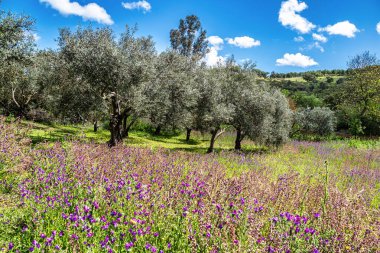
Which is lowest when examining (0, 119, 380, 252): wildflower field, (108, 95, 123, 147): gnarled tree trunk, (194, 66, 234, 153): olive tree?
(0, 119, 380, 252): wildflower field

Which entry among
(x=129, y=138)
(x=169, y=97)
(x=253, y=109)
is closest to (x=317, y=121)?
(x=253, y=109)

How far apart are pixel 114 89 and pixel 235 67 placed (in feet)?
42.1

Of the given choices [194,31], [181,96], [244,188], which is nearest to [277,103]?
[181,96]

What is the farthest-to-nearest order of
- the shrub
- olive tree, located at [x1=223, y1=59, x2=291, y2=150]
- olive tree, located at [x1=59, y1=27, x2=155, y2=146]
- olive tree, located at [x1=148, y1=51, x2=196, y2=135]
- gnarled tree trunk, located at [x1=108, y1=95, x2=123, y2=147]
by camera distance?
the shrub, olive tree, located at [x1=223, y1=59, x2=291, y2=150], olive tree, located at [x1=148, y1=51, x2=196, y2=135], gnarled tree trunk, located at [x1=108, y1=95, x2=123, y2=147], olive tree, located at [x1=59, y1=27, x2=155, y2=146]

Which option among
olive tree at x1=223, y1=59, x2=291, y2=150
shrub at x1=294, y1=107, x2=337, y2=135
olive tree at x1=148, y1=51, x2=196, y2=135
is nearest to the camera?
olive tree at x1=148, y1=51, x2=196, y2=135

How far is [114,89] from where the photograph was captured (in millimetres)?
17656

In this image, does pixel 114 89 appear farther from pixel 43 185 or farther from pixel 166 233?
pixel 166 233

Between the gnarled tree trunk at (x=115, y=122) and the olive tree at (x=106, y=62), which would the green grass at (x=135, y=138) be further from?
the olive tree at (x=106, y=62)

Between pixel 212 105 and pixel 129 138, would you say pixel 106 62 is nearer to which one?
pixel 212 105

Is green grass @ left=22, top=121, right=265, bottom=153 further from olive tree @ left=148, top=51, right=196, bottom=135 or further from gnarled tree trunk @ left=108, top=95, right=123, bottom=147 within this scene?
olive tree @ left=148, top=51, right=196, bottom=135

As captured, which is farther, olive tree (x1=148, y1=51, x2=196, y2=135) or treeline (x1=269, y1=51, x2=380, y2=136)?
Answer: treeline (x1=269, y1=51, x2=380, y2=136)

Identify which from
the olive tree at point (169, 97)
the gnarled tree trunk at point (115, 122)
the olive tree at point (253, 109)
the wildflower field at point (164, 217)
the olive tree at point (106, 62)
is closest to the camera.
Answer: the wildflower field at point (164, 217)

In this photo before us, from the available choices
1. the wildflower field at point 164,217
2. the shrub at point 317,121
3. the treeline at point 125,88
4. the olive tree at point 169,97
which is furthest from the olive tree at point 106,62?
the shrub at point 317,121

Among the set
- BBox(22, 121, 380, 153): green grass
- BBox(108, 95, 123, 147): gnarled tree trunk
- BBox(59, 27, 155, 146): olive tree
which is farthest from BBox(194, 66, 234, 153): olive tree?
BBox(108, 95, 123, 147): gnarled tree trunk
